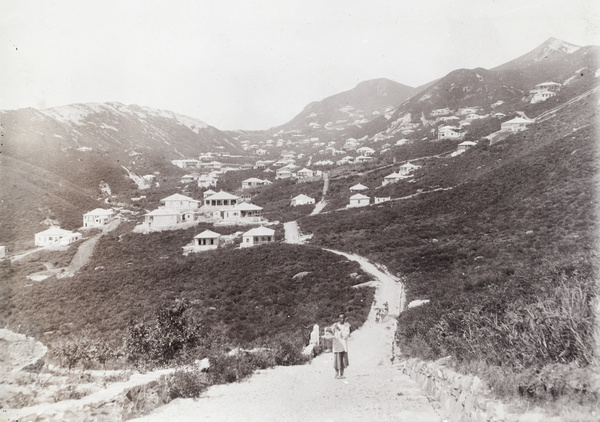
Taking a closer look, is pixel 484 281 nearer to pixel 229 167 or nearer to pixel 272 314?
pixel 272 314

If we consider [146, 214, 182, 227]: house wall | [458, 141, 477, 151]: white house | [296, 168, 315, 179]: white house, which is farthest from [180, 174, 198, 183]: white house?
[458, 141, 477, 151]: white house

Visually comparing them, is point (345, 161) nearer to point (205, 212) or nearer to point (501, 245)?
point (205, 212)

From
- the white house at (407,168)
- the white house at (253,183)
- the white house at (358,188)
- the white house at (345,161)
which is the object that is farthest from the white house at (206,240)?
the white house at (345,161)

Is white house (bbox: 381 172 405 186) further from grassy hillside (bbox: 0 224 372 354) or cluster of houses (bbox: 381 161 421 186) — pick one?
grassy hillside (bbox: 0 224 372 354)

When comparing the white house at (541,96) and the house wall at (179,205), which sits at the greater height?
the white house at (541,96)

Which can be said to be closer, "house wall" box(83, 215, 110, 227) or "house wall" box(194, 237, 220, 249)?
"house wall" box(194, 237, 220, 249)

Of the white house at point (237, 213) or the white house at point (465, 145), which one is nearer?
the white house at point (237, 213)

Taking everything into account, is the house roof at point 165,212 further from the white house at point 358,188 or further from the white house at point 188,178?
the white house at point 188,178

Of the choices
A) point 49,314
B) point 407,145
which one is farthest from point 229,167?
point 49,314
